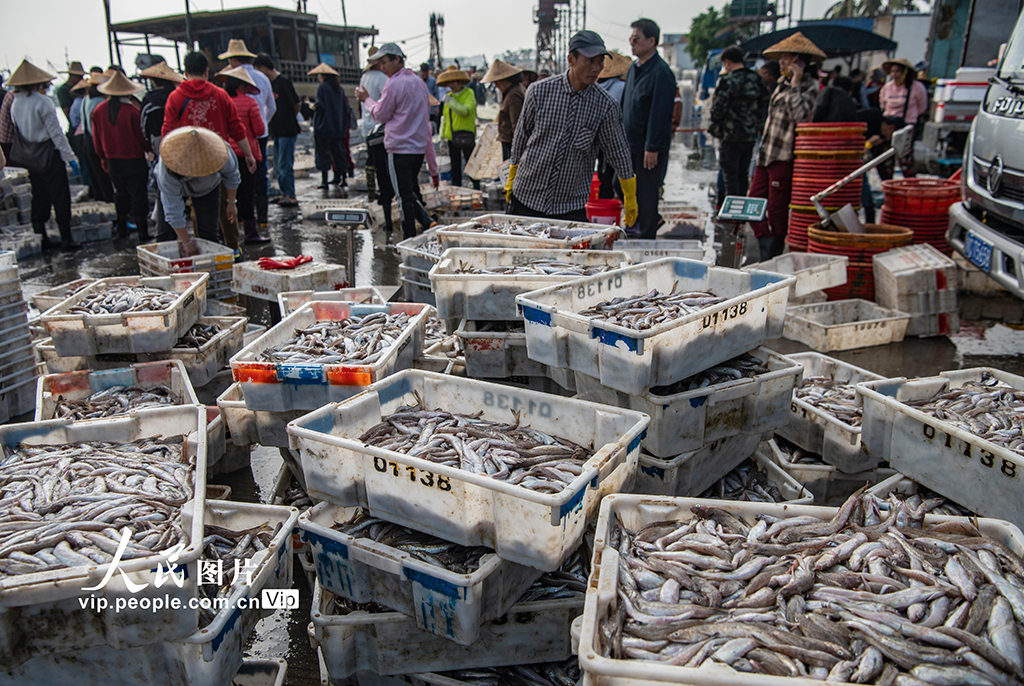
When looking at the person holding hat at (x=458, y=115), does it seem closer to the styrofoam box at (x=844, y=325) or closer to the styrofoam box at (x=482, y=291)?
the styrofoam box at (x=844, y=325)

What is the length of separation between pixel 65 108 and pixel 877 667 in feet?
61.9

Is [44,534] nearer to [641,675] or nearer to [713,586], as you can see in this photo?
[641,675]

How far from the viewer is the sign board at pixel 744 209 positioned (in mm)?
6555

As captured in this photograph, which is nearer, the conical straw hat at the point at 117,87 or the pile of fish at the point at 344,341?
the pile of fish at the point at 344,341

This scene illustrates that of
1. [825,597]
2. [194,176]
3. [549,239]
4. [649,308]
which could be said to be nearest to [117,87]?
[194,176]

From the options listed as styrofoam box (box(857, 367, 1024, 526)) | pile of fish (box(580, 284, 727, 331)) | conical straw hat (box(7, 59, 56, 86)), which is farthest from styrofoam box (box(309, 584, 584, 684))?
conical straw hat (box(7, 59, 56, 86))

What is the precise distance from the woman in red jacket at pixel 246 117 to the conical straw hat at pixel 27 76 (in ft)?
7.25

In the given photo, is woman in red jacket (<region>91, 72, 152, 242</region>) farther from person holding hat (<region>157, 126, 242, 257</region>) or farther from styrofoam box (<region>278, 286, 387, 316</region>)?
styrofoam box (<region>278, 286, 387, 316</region>)

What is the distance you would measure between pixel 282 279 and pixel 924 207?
692cm

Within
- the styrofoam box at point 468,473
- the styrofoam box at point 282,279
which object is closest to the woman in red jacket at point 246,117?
the styrofoam box at point 282,279

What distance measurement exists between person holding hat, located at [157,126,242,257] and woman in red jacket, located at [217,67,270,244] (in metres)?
1.95

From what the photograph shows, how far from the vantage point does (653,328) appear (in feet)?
10.5

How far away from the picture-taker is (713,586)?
224 cm

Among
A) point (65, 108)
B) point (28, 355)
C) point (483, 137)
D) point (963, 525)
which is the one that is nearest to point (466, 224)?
point (28, 355)
